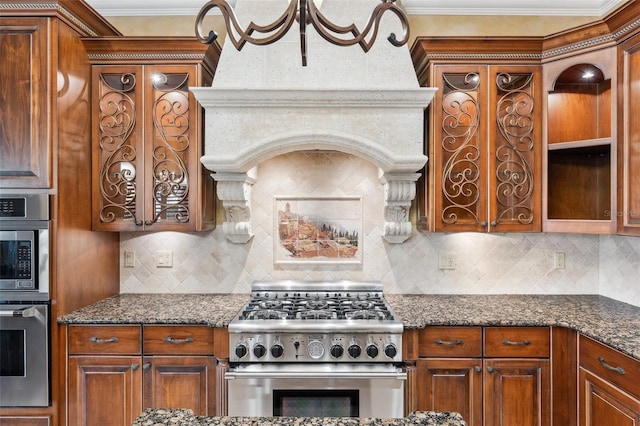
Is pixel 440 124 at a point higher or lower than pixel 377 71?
lower

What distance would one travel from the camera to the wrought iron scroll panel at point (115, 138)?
8.41 feet

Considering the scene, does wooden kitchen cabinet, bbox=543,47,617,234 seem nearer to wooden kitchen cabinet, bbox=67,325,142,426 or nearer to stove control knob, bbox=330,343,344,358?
stove control knob, bbox=330,343,344,358

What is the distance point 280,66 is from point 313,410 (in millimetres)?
1941

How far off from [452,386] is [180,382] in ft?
4.80

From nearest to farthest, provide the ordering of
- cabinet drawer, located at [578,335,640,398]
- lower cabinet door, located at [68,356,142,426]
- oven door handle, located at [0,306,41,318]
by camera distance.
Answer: cabinet drawer, located at [578,335,640,398] < oven door handle, located at [0,306,41,318] < lower cabinet door, located at [68,356,142,426]

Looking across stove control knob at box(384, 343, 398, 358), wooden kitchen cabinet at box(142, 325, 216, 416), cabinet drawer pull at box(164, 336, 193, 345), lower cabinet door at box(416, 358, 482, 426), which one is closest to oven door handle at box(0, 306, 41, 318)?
wooden kitchen cabinet at box(142, 325, 216, 416)

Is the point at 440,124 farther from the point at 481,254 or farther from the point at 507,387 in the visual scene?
the point at 507,387

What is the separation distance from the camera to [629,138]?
220 cm

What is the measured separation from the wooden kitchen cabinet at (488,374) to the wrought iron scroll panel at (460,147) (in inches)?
27.7

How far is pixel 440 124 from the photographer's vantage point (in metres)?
2.54

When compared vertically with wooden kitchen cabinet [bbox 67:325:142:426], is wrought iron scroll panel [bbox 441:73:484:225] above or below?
above

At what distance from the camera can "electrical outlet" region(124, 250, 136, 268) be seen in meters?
2.91

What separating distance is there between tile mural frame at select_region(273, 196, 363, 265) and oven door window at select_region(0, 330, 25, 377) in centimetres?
152

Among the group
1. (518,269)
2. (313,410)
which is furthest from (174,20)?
(518,269)
